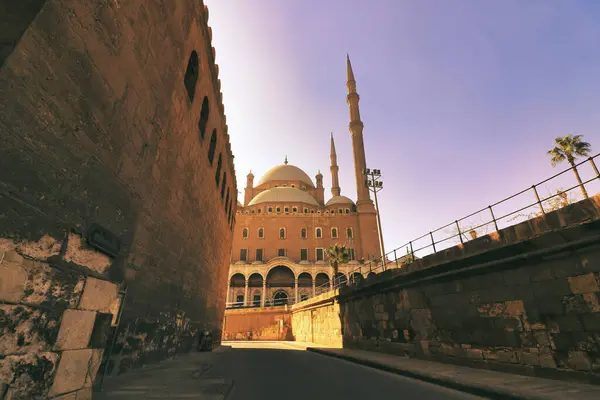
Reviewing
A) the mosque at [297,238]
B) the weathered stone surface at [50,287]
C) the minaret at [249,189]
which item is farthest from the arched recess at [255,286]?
the weathered stone surface at [50,287]

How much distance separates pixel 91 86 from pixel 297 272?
1400 inches

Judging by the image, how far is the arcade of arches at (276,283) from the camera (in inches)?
1449

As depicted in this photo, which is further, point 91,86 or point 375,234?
point 375,234

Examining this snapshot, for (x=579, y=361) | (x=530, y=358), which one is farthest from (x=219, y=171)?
(x=579, y=361)

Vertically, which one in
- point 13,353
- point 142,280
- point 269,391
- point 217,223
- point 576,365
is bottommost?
point 269,391

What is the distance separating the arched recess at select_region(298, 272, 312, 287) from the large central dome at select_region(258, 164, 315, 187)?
2381cm

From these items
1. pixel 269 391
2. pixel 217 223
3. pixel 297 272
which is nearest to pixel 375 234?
pixel 297 272

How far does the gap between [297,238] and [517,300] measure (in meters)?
38.1

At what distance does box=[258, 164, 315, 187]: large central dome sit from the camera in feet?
189

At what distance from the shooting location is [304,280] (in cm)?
3809

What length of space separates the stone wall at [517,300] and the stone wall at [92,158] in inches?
302

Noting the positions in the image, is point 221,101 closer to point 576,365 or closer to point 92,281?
point 92,281

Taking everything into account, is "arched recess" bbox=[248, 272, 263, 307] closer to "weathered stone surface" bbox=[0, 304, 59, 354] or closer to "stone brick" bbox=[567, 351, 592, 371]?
"stone brick" bbox=[567, 351, 592, 371]

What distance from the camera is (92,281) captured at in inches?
116
